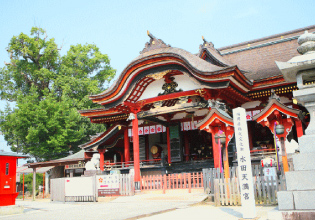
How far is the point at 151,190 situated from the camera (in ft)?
51.1

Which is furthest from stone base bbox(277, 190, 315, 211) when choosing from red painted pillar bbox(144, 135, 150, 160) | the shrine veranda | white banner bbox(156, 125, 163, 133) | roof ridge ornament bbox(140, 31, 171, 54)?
red painted pillar bbox(144, 135, 150, 160)

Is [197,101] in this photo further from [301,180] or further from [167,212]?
[301,180]

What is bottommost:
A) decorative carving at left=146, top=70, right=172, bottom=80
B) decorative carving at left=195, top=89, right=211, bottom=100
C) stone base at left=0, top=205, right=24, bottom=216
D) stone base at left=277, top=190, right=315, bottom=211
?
stone base at left=0, top=205, right=24, bottom=216

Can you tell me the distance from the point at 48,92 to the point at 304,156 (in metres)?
35.1

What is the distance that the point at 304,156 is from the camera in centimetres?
668

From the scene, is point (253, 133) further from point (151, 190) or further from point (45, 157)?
point (45, 157)

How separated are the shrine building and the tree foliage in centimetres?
1044

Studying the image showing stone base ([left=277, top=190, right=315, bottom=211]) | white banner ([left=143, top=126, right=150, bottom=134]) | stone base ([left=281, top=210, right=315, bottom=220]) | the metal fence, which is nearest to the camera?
stone base ([left=281, top=210, right=315, bottom=220])

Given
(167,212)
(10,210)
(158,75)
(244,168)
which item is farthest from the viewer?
(158,75)

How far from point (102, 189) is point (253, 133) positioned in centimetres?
909

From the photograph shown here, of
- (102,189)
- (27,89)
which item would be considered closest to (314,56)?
(102,189)

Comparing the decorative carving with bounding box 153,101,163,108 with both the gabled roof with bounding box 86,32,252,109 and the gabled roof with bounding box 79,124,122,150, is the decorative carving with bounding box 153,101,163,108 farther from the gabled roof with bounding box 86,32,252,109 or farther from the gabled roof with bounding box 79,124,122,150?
the gabled roof with bounding box 79,124,122,150

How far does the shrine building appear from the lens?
41.4 feet

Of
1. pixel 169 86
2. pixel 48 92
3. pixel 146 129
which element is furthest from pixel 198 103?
pixel 48 92
